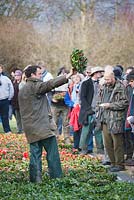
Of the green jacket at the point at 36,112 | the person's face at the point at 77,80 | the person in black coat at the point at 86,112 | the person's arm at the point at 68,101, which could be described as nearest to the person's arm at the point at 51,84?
the green jacket at the point at 36,112

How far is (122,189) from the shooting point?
9.38 metres

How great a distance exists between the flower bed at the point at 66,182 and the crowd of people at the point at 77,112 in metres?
0.45

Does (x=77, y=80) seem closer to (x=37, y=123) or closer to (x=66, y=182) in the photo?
(x=37, y=123)

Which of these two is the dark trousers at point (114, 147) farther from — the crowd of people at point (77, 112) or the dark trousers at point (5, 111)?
the dark trousers at point (5, 111)

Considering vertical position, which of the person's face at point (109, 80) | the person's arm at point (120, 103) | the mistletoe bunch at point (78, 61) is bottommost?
the person's arm at point (120, 103)

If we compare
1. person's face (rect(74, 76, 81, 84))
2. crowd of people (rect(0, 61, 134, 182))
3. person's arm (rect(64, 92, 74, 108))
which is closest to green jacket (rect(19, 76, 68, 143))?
crowd of people (rect(0, 61, 134, 182))

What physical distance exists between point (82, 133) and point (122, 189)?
6.61 metres

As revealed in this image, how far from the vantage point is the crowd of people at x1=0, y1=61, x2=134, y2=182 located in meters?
10.9

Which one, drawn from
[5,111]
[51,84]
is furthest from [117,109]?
[5,111]

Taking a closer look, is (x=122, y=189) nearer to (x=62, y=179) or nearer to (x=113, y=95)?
(x=62, y=179)

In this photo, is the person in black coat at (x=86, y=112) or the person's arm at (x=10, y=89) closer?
the person in black coat at (x=86, y=112)

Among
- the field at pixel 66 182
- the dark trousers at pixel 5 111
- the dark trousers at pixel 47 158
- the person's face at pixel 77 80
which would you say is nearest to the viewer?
the field at pixel 66 182

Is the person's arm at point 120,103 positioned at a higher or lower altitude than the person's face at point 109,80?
lower

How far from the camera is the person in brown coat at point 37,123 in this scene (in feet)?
35.7
